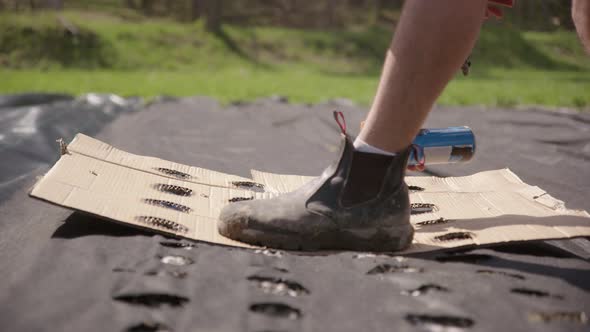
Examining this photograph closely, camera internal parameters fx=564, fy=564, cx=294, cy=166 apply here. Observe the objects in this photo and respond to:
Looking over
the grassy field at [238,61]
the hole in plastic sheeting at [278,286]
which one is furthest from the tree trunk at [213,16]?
the hole in plastic sheeting at [278,286]

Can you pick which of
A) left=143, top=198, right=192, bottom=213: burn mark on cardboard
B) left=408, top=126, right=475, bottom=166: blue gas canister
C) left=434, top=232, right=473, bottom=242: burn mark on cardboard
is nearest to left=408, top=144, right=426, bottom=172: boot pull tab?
left=408, top=126, right=475, bottom=166: blue gas canister

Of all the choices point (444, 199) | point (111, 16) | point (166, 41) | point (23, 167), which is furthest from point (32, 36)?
point (444, 199)

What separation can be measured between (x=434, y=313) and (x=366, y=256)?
269 millimetres

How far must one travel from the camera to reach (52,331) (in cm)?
77

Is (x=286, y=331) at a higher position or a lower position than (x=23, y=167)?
higher

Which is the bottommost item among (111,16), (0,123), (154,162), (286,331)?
(111,16)

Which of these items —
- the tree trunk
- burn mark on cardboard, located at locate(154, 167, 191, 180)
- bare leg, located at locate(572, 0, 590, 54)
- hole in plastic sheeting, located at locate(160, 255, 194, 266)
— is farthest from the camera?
the tree trunk

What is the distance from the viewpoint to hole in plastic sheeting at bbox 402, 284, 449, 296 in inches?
37.6

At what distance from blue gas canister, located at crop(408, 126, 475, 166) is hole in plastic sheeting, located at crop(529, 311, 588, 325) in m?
0.61

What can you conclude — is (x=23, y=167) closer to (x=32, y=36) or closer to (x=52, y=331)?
(x=52, y=331)

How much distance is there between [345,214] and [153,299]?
443 millimetres

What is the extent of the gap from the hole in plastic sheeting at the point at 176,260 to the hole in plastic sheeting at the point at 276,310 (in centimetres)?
22

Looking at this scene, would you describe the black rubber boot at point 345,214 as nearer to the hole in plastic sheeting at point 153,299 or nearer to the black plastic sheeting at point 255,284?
the black plastic sheeting at point 255,284

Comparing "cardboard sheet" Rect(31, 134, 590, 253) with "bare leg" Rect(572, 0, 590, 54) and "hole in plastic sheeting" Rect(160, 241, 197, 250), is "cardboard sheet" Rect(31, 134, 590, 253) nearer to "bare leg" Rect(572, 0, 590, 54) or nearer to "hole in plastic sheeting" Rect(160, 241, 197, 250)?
"hole in plastic sheeting" Rect(160, 241, 197, 250)
